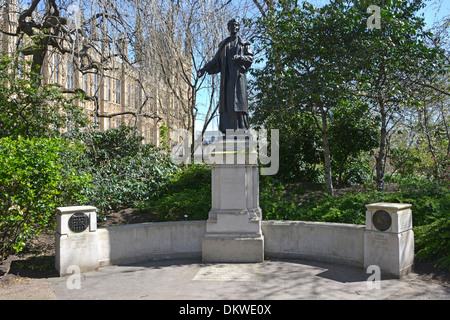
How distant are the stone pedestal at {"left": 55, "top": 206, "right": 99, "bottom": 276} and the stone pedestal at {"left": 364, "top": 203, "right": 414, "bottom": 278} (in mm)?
4666

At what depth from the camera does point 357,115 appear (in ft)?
39.2

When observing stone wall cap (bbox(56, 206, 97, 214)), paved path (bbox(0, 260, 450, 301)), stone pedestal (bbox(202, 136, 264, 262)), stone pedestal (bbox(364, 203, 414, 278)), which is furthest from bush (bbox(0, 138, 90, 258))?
stone pedestal (bbox(364, 203, 414, 278))

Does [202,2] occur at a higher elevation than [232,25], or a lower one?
higher

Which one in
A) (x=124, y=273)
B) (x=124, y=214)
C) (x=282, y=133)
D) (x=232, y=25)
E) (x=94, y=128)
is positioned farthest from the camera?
(x=282, y=133)

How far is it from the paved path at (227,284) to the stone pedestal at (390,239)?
0.24m

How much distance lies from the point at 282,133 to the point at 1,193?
9.24 m

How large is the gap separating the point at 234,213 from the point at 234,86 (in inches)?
98.2

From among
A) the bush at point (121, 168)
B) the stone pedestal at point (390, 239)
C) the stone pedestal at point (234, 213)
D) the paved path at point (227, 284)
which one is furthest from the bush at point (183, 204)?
the stone pedestal at point (390, 239)

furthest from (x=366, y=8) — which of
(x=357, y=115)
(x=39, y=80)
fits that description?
(x=39, y=80)

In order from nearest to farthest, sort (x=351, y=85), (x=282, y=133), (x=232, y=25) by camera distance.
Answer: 1. (x=232, y=25)
2. (x=351, y=85)
3. (x=282, y=133)

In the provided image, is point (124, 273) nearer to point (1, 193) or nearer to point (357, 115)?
point (1, 193)

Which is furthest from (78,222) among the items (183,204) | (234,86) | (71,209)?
(234,86)

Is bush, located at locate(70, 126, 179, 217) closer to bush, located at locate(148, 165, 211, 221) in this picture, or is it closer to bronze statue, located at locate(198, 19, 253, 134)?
bush, located at locate(148, 165, 211, 221)

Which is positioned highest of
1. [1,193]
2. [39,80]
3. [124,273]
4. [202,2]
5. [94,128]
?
[202,2]
